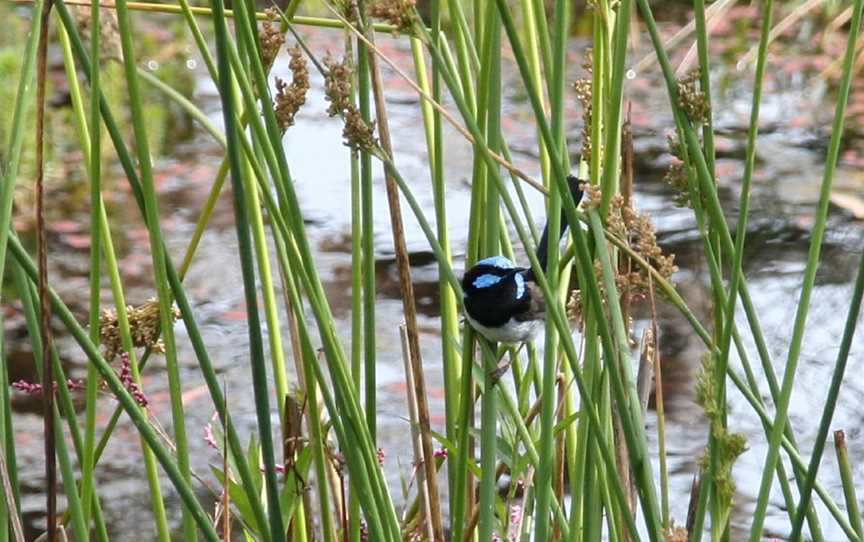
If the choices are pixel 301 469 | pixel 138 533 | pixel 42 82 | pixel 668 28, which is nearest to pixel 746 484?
pixel 138 533

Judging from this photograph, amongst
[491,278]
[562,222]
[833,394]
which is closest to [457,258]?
[562,222]

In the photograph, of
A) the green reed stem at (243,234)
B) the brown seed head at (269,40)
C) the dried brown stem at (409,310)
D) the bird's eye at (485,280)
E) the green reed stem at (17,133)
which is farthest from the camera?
the bird's eye at (485,280)

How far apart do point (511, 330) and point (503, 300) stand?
0.17ft

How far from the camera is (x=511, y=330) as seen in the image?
1.75 metres

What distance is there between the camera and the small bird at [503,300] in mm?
1562

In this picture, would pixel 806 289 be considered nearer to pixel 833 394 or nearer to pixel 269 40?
pixel 833 394

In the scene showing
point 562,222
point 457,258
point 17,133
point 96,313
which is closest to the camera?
point 17,133

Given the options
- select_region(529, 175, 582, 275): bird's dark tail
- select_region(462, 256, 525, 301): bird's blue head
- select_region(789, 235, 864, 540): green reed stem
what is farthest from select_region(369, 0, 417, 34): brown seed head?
select_region(789, 235, 864, 540): green reed stem

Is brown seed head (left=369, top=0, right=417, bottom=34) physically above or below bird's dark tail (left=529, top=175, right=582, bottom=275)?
above

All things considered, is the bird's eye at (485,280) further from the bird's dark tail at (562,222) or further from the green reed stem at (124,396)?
the green reed stem at (124,396)

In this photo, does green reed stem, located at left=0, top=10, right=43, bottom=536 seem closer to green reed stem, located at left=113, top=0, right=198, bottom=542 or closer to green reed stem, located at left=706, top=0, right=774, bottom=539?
green reed stem, located at left=113, top=0, right=198, bottom=542

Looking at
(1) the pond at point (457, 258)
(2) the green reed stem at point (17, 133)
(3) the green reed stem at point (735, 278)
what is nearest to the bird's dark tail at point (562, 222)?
(3) the green reed stem at point (735, 278)

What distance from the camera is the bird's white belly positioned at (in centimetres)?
158

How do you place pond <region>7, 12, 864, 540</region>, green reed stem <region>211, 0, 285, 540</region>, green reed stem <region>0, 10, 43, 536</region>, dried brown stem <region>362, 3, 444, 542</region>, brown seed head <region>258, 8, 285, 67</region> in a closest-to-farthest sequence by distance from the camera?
green reed stem <region>211, 0, 285, 540</region>
green reed stem <region>0, 10, 43, 536</region>
brown seed head <region>258, 8, 285, 67</region>
dried brown stem <region>362, 3, 444, 542</region>
pond <region>7, 12, 864, 540</region>
